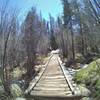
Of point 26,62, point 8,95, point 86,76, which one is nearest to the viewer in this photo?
point 8,95

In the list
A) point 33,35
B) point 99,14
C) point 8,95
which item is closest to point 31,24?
point 33,35

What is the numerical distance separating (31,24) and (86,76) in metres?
7.20

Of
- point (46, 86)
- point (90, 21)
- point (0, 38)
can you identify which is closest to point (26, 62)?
point (46, 86)

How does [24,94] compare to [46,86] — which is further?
[46,86]

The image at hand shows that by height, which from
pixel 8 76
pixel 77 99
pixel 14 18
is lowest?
pixel 77 99

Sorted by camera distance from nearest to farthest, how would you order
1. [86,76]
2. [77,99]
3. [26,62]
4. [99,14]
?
[99,14], [77,99], [86,76], [26,62]

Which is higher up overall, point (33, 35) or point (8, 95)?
point (33, 35)

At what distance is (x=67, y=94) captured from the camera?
11.7m

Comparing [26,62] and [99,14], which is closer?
[99,14]

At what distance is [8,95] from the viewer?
9.15 meters

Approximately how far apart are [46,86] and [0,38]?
4.84 meters

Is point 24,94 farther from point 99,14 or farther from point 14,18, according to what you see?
point 99,14

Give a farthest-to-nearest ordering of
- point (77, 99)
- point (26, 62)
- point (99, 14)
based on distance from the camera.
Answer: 1. point (26, 62)
2. point (77, 99)
3. point (99, 14)

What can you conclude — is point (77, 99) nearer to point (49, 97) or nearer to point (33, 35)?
point (49, 97)
